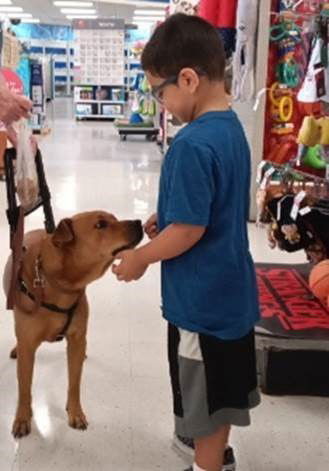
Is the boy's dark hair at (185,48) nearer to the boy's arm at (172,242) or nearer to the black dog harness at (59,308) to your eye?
the boy's arm at (172,242)

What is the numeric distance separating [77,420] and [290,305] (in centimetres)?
106

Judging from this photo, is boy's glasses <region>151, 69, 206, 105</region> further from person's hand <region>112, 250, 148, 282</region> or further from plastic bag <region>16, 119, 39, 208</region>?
plastic bag <region>16, 119, 39, 208</region>

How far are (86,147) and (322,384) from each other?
343 inches

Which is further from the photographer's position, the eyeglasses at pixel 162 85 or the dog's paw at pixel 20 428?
the dog's paw at pixel 20 428

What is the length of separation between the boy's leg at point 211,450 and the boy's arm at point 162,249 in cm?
51

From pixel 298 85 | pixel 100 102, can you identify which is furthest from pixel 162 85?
pixel 100 102

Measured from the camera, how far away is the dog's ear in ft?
6.07

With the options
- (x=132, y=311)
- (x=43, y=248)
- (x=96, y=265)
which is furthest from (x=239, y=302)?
(x=132, y=311)

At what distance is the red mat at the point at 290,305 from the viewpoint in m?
2.35

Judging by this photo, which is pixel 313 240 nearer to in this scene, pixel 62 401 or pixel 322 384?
pixel 322 384

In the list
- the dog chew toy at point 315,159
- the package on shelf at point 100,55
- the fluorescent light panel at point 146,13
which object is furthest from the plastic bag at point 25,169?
the fluorescent light panel at point 146,13

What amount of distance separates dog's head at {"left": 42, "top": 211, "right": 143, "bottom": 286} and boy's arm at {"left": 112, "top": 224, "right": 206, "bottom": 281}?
37 centimetres

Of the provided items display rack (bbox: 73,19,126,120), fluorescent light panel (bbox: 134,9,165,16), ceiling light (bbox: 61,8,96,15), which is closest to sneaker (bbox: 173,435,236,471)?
display rack (bbox: 73,19,126,120)

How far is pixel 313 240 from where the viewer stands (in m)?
2.67
